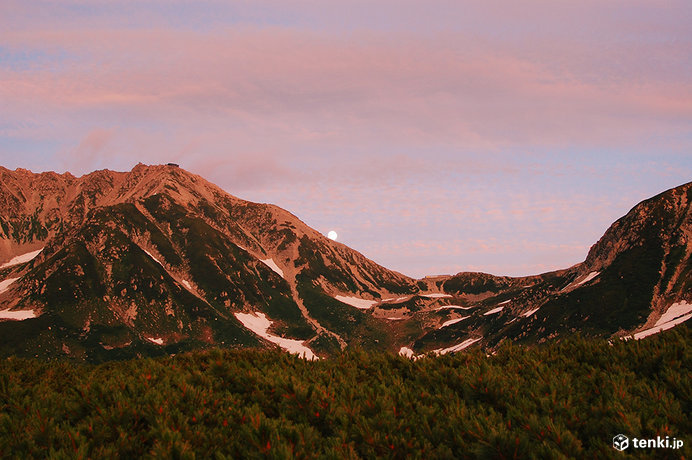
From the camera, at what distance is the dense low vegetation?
38.1ft

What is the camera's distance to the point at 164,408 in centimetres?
1402

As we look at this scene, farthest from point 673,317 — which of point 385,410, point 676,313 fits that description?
point 385,410

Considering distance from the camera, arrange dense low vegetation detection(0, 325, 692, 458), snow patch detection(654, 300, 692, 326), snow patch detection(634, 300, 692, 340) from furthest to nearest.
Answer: snow patch detection(654, 300, 692, 326), snow patch detection(634, 300, 692, 340), dense low vegetation detection(0, 325, 692, 458)

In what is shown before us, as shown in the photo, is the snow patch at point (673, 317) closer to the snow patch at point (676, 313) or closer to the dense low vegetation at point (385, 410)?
the snow patch at point (676, 313)

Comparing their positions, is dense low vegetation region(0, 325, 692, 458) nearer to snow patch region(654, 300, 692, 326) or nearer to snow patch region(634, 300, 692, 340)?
snow patch region(634, 300, 692, 340)

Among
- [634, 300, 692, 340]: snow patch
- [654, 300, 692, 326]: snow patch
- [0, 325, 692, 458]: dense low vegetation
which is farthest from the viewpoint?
[654, 300, 692, 326]: snow patch


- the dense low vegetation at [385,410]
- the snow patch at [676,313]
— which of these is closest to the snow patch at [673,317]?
the snow patch at [676,313]

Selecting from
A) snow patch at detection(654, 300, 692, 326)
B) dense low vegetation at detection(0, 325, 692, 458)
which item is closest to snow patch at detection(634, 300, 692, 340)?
snow patch at detection(654, 300, 692, 326)

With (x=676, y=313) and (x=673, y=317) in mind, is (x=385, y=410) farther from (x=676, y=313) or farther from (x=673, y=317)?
(x=676, y=313)

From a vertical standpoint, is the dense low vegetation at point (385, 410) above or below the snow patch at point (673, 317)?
above

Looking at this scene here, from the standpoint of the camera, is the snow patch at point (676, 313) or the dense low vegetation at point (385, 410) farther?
the snow patch at point (676, 313)

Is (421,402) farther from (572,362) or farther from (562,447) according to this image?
(572,362)

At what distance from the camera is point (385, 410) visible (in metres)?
13.6

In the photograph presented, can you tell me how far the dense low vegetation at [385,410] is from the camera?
38.1 ft
